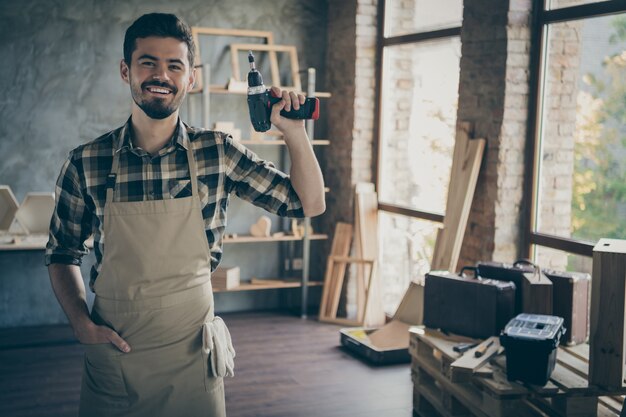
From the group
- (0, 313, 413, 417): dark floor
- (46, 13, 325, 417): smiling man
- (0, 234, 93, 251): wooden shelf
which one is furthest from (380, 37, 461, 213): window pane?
(46, 13, 325, 417): smiling man

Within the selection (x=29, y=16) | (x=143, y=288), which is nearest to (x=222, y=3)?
(x=29, y=16)

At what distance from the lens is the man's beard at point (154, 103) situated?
1.95m

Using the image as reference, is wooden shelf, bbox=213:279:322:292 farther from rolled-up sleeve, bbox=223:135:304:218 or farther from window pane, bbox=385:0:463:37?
rolled-up sleeve, bbox=223:135:304:218

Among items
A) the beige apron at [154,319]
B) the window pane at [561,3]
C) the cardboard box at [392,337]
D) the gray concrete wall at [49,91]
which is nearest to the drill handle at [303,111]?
the beige apron at [154,319]

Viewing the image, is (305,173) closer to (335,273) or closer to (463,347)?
(463,347)

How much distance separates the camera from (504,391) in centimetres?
294

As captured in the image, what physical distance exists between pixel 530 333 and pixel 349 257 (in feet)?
9.63

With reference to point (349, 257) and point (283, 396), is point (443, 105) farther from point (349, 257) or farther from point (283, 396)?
point (283, 396)

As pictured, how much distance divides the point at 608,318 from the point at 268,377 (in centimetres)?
231

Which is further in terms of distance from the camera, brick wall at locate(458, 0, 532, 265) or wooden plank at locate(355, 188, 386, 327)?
wooden plank at locate(355, 188, 386, 327)

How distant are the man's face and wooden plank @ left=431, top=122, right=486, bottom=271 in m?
2.78

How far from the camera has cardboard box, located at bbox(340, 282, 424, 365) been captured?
15.7 feet

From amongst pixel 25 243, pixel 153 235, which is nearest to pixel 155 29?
pixel 153 235

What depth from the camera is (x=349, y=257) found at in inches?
233
